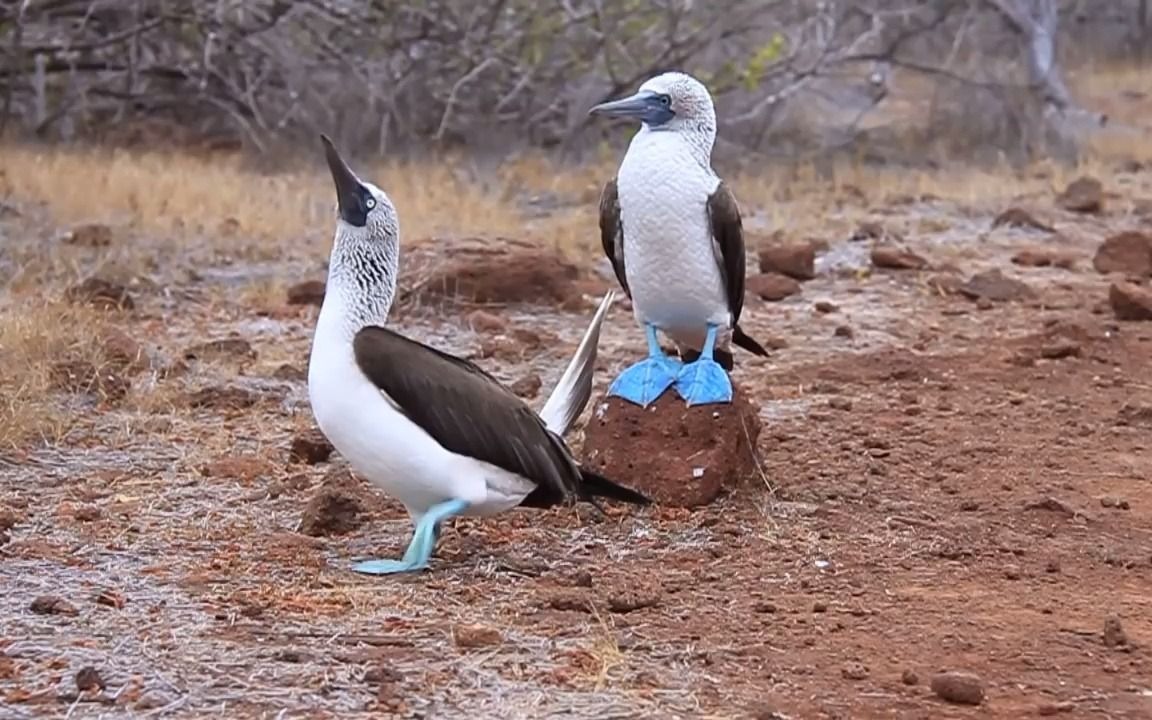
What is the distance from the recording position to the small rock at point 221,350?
749 cm

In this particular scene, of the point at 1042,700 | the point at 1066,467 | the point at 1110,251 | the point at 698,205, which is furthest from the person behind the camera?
the point at 1110,251

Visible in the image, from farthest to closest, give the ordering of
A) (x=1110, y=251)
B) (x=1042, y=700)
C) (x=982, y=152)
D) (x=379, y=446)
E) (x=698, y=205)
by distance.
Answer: (x=982, y=152) → (x=1110, y=251) → (x=698, y=205) → (x=379, y=446) → (x=1042, y=700)

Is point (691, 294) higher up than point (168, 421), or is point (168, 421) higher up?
point (691, 294)

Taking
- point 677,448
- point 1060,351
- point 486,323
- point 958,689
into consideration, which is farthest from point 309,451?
point 1060,351

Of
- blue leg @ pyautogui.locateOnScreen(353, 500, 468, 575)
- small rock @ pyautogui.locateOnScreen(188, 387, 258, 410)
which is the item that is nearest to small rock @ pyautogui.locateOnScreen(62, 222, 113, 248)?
small rock @ pyautogui.locateOnScreen(188, 387, 258, 410)

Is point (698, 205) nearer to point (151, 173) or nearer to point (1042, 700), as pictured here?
point (1042, 700)

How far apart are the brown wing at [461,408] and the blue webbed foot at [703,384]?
82 centimetres

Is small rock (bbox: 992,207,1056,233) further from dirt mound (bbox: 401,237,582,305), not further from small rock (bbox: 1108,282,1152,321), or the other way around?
dirt mound (bbox: 401,237,582,305)

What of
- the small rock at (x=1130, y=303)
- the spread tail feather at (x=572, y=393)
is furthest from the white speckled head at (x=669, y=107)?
the small rock at (x=1130, y=303)

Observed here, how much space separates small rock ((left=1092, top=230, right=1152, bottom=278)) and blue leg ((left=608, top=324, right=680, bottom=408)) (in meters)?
5.59

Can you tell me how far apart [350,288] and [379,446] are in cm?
45

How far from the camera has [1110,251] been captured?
A: 10484 millimetres

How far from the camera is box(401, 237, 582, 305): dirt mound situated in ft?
28.3

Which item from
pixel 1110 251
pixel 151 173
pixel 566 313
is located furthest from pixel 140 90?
pixel 1110 251
